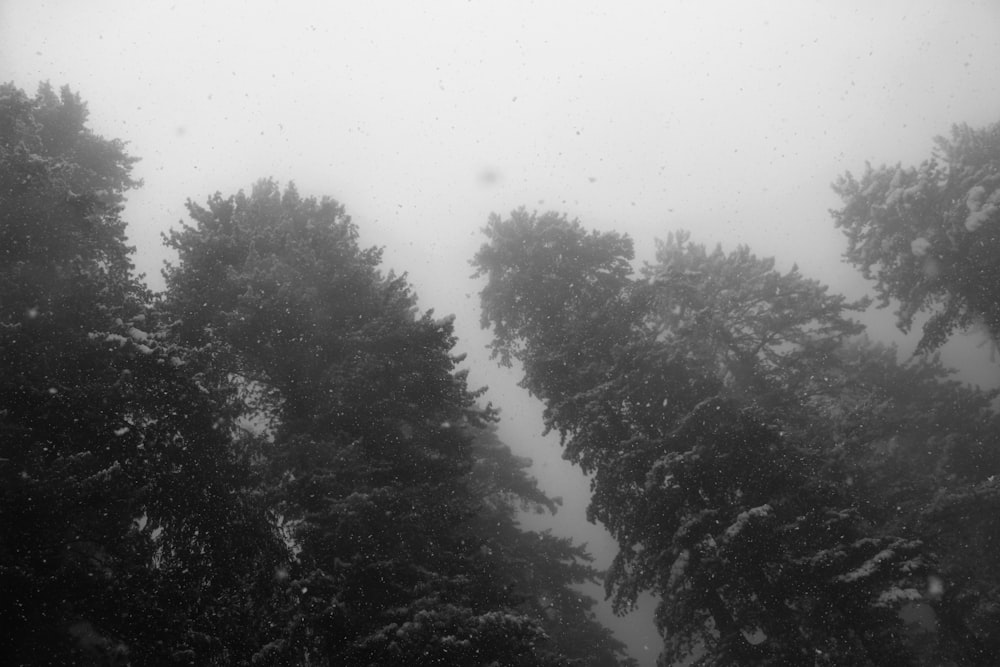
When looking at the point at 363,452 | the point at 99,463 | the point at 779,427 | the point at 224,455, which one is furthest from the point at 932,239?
the point at 99,463

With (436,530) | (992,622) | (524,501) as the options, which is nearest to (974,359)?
(992,622)

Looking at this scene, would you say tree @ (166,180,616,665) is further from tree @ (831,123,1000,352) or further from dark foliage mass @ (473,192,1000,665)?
tree @ (831,123,1000,352)

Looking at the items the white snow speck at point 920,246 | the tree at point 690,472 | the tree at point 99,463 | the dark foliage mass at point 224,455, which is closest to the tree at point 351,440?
the dark foliage mass at point 224,455

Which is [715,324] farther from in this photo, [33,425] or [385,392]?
[33,425]

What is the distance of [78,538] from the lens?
758cm

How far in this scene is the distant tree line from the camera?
34.3 feet

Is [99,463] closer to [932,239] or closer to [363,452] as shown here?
[363,452]

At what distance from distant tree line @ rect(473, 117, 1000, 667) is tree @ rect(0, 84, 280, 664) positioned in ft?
25.4

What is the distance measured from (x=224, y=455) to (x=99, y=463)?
1.96 meters

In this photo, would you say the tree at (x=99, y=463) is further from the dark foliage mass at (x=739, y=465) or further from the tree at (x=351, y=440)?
the dark foliage mass at (x=739, y=465)

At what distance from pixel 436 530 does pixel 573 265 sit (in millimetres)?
8740

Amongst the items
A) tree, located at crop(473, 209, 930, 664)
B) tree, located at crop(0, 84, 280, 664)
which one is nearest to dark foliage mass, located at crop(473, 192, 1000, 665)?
tree, located at crop(473, 209, 930, 664)

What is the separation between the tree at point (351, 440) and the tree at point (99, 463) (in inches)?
36.7

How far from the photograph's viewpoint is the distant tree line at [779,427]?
10469mm
